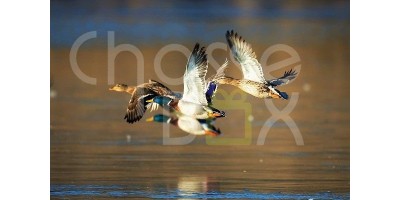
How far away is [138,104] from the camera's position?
842 cm

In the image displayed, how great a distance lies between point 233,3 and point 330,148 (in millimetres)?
1482

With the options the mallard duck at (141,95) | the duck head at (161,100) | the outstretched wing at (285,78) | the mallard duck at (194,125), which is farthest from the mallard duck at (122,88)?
the outstretched wing at (285,78)

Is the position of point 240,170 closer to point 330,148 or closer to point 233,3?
point 330,148

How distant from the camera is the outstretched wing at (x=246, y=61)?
26.6 ft

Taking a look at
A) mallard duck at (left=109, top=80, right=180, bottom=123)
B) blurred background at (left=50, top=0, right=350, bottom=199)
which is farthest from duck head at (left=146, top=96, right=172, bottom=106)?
blurred background at (left=50, top=0, right=350, bottom=199)

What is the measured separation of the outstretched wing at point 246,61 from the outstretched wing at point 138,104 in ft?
2.38

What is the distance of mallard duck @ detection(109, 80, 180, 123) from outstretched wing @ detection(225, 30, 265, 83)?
Answer: 22.2 inches

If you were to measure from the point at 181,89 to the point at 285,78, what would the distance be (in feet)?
3.00

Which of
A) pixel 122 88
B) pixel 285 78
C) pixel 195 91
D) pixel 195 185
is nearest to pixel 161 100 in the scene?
pixel 122 88

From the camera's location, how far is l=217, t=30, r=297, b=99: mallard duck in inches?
320

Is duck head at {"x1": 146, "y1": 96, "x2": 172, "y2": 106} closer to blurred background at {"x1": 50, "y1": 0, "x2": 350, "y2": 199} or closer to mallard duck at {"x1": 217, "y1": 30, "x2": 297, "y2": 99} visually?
blurred background at {"x1": 50, "y1": 0, "x2": 350, "y2": 199}

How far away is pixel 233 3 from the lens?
27.9ft

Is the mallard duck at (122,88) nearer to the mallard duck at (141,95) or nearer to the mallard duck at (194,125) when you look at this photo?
the mallard duck at (141,95)

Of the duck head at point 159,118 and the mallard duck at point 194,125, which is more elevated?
→ the duck head at point 159,118
